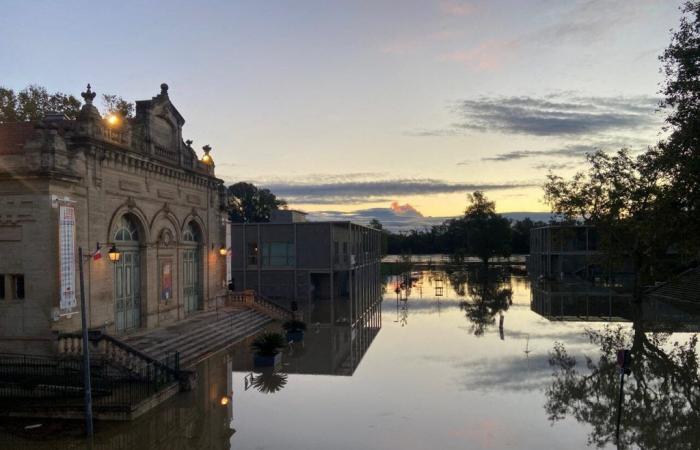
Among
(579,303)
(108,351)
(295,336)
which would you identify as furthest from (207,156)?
(579,303)

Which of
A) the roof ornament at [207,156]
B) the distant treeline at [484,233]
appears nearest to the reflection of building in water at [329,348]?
the roof ornament at [207,156]

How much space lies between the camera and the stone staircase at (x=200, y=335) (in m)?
21.3

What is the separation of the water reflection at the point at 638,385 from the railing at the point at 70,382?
454 inches

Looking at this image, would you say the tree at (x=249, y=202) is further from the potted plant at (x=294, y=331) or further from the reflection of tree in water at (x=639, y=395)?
the reflection of tree in water at (x=639, y=395)

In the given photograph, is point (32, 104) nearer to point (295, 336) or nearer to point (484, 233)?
point (295, 336)

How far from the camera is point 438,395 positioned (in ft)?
55.4

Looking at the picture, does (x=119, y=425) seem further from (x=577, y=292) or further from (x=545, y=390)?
(x=577, y=292)

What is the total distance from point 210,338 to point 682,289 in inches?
1446

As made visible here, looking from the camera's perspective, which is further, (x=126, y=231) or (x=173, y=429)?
(x=126, y=231)

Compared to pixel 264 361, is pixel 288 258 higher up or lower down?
higher up

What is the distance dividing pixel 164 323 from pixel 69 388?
935cm

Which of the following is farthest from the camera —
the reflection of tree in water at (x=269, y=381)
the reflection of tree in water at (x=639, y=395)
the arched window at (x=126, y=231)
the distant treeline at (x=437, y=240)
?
the distant treeline at (x=437, y=240)

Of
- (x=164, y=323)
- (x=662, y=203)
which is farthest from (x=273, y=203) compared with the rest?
(x=662, y=203)

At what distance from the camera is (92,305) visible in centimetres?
2019
